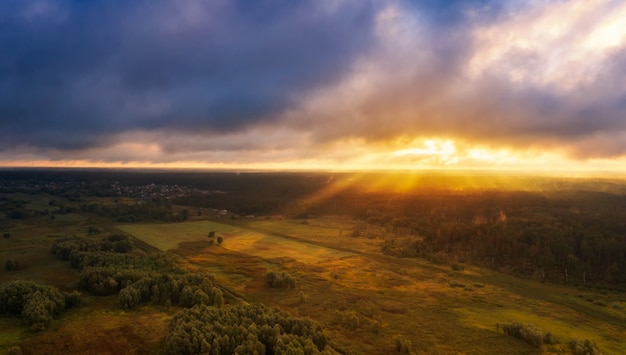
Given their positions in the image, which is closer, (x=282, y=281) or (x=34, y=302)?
(x=34, y=302)

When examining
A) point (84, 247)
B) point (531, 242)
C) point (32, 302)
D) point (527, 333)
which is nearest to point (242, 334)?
point (32, 302)

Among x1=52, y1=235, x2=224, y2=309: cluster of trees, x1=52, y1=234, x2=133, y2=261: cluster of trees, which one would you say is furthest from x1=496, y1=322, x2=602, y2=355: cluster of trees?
x1=52, y1=234, x2=133, y2=261: cluster of trees

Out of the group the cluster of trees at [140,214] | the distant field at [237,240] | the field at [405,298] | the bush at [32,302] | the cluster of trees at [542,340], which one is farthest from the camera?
the cluster of trees at [140,214]

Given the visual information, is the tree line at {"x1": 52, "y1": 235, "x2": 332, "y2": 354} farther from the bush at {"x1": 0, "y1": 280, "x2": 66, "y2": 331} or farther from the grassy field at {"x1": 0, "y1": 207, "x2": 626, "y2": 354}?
the bush at {"x1": 0, "y1": 280, "x2": 66, "y2": 331}

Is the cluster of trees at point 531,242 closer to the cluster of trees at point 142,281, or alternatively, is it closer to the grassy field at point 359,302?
the grassy field at point 359,302

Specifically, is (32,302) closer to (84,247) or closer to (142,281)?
(142,281)

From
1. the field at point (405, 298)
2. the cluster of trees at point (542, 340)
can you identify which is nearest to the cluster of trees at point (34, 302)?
the field at point (405, 298)
